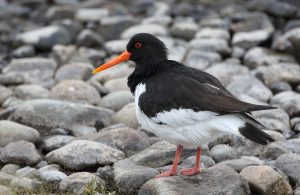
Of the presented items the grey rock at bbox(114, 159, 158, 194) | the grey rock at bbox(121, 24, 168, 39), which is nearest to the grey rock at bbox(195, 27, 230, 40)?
the grey rock at bbox(121, 24, 168, 39)

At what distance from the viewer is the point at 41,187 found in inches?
239

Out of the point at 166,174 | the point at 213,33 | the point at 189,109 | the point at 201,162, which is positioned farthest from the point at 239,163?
the point at 213,33

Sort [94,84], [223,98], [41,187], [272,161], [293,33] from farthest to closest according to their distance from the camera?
[293,33] < [94,84] < [272,161] < [41,187] < [223,98]

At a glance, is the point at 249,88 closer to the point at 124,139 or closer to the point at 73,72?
the point at 124,139

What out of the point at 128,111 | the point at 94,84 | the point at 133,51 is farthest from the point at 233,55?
the point at 133,51

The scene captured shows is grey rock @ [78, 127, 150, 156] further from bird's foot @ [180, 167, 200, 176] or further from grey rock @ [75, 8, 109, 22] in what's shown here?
grey rock @ [75, 8, 109, 22]

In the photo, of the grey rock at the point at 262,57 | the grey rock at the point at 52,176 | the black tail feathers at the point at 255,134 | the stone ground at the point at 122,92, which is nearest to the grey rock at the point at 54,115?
the stone ground at the point at 122,92

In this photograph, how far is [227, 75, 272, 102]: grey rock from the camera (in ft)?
29.6

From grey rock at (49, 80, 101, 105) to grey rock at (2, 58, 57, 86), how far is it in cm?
103

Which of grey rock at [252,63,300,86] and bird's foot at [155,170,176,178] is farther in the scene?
grey rock at [252,63,300,86]

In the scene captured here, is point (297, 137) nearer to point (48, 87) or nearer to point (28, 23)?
point (48, 87)

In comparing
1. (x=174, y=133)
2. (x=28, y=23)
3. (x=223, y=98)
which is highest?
(x=223, y=98)

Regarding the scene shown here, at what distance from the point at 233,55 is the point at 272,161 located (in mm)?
4729

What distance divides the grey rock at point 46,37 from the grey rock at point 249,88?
414 cm
